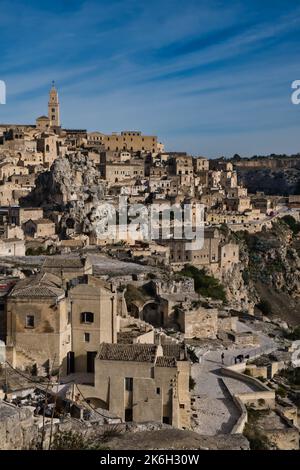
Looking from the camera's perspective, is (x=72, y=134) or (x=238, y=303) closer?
(x=238, y=303)

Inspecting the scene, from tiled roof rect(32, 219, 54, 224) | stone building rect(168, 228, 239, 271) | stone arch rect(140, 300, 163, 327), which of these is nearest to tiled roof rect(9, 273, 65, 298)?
stone arch rect(140, 300, 163, 327)

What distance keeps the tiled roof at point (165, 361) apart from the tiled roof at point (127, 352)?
0.52ft

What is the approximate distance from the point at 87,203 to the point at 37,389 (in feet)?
115

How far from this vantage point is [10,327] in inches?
658

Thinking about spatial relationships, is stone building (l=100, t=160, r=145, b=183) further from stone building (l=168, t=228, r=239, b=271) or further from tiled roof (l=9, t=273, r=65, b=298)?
tiled roof (l=9, t=273, r=65, b=298)

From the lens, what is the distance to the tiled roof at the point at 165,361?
15.6 m

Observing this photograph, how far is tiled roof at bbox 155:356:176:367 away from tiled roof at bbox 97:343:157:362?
159 mm

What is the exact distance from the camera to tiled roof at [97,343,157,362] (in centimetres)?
1577

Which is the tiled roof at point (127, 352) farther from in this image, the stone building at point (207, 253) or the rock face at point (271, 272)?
the rock face at point (271, 272)

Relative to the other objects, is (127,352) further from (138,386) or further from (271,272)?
(271,272)

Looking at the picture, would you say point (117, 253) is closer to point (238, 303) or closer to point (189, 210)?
point (238, 303)

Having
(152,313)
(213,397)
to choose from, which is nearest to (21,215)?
(152,313)

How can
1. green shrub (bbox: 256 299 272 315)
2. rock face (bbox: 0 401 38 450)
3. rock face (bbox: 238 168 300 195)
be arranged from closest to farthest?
1. rock face (bbox: 0 401 38 450)
2. green shrub (bbox: 256 299 272 315)
3. rock face (bbox: 238 168 300 195)
